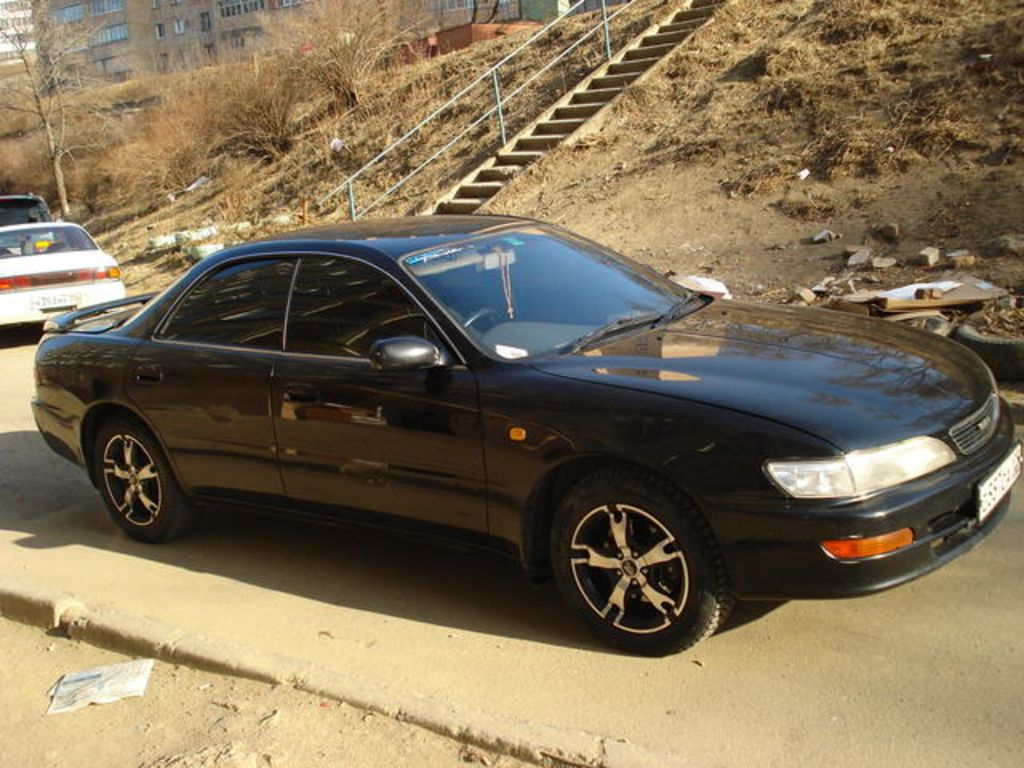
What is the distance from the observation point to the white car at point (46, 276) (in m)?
12.1

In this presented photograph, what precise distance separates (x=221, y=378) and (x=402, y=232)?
1097 millimetres

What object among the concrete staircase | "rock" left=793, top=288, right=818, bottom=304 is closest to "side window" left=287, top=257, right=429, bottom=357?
"rock" left=793, top=288, right=818, bottom=304

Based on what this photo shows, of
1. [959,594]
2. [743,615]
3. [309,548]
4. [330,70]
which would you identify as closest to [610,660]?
[743,615]

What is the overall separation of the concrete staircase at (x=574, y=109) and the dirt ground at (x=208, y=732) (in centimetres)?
1149

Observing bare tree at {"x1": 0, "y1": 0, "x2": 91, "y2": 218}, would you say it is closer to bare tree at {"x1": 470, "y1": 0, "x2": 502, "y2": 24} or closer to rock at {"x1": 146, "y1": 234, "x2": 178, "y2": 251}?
rock at {"x1": 146, "y1": 234, "x2": 178, "y2": 251}

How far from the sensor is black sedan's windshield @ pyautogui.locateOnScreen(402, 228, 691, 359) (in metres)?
4.29

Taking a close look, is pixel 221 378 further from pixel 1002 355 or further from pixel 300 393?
pixel 1002 355

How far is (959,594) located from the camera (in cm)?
409

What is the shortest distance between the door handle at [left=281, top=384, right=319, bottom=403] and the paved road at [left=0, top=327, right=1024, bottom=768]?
903 mm

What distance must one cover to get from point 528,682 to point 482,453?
2.88 feet

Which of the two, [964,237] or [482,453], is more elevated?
[482,453]

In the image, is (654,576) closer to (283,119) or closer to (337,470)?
(337,470)

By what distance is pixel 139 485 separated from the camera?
5422 mm

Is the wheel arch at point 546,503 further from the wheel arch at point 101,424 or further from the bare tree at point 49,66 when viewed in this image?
the bare tree at point 49,66
